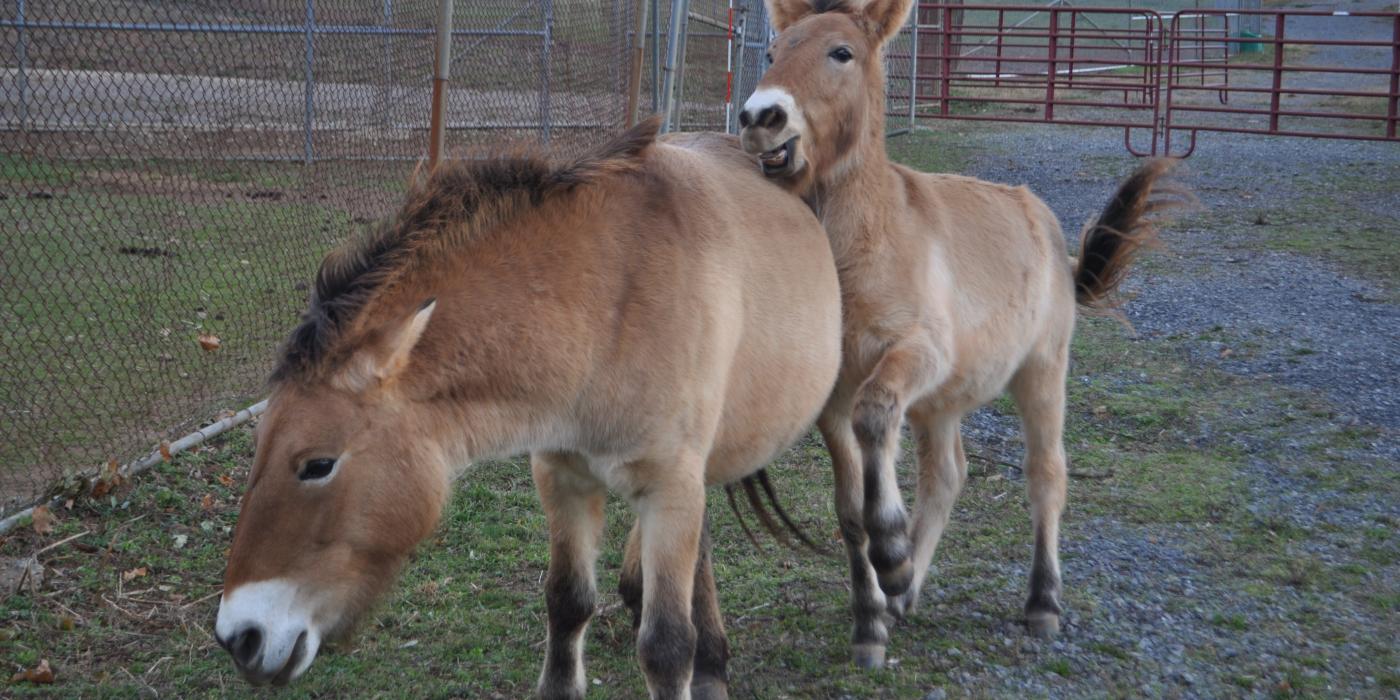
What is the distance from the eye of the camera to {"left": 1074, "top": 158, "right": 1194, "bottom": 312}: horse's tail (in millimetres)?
5250

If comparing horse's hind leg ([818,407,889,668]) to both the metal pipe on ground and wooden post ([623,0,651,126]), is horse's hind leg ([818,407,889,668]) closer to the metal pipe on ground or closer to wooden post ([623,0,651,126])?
the metal pipe on ground

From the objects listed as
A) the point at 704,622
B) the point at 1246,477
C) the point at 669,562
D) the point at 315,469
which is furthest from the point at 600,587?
the point at 1246,477

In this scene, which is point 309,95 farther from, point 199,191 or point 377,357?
point 377,357

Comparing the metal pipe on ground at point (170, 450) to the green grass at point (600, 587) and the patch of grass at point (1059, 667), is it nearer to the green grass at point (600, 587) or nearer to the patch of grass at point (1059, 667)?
the green grass at point (600, 587)

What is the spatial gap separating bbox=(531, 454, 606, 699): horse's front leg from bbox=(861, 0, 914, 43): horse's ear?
2142 millimetres

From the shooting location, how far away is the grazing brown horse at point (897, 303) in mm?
4078

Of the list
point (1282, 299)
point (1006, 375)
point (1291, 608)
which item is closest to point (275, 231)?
point (1006, 375)

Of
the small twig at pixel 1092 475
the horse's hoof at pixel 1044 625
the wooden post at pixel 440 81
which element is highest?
the wooden post at pixel 440 81

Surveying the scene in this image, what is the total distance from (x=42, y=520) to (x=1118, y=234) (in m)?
4.57

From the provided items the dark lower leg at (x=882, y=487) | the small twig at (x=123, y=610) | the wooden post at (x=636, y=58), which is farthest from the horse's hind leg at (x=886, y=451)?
the wooden post at (x=636, y=58)

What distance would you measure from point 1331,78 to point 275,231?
2596 cm

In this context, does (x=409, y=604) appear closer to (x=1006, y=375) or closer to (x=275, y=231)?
(x=1006, y=375)

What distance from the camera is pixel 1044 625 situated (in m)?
4.36

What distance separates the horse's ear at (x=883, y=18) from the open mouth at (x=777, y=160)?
734 millimetres
